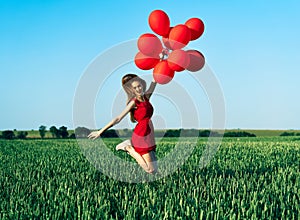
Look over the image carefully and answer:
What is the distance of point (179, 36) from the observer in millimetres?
5305

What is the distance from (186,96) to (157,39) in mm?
1364

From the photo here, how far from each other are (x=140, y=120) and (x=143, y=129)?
0.46 feet

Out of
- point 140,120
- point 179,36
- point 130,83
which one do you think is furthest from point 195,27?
point 140,120

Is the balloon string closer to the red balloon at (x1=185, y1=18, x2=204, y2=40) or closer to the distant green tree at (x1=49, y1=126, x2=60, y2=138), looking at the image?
the red balloon at (x1=185, y1=18, x2=204, y2=40)

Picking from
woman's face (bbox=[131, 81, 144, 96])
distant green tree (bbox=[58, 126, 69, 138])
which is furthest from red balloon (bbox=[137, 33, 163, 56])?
distant green tree (bbox=[58, 126, 69, 138])

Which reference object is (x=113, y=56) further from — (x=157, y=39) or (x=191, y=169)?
(x=191, y=169)

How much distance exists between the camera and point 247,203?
4.28 metres

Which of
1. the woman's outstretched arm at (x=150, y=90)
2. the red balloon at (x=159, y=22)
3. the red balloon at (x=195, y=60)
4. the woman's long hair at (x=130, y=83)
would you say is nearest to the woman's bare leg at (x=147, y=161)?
the woman's long hair at (x=130, y=83)

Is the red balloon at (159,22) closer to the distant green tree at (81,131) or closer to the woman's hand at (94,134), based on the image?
the woman's hand at (94,134)

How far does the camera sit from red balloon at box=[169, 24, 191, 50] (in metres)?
5.29

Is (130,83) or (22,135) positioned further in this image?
(22,135)

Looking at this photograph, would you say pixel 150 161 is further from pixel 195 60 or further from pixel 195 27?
pixel 195 27

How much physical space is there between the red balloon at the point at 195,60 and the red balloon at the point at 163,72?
10.6 inches

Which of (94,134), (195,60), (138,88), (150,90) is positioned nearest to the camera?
(195,60)
